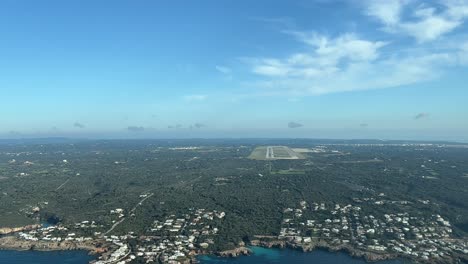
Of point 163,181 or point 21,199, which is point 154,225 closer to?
point 21,199

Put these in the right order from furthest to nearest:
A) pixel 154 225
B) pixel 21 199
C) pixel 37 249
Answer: pixel 21 199 < pixel 154 225 < pixel 37 249

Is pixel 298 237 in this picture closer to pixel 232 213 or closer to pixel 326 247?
pixel 326 247

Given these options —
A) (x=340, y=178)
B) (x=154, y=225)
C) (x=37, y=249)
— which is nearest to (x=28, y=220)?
(x=37, y=249)

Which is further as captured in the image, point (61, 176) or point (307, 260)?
point (61, 176)

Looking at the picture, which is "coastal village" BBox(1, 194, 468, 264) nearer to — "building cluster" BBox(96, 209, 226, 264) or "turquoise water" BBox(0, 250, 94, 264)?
"building cluster" BBox(96, 209, 226, 264)

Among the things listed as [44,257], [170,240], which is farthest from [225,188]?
[44,257]

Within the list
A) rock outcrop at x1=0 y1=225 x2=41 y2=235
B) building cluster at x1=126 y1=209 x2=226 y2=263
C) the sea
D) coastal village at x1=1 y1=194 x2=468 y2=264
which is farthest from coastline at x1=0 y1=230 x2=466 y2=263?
rock outcrop at x1=0 y1=225 x2=41 y2=235

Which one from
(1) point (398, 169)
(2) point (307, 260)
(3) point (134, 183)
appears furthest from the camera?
(1) point (398, 169)
